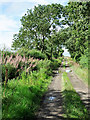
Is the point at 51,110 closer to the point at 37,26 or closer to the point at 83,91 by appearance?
the point at 83,91

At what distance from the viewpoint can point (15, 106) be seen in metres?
3.29

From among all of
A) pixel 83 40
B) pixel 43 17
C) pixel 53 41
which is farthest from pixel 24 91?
pixel 53 41

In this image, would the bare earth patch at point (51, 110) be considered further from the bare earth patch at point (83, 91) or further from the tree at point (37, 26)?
the tree at point (37, 26)

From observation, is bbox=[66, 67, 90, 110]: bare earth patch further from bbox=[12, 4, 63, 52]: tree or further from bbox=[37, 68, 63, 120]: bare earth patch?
bbox=[12, 4, 63, 52]: tree

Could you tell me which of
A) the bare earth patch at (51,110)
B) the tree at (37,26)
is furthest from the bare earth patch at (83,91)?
the tree at (37,26)

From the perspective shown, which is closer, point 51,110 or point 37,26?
point 51,110

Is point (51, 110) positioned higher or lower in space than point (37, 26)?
lower

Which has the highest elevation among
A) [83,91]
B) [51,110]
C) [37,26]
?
[37,26]

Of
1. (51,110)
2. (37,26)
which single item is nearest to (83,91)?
(51,110)

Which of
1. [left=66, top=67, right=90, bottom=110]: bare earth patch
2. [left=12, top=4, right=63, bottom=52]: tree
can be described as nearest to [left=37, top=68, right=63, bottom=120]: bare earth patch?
[left=66, top=67, right=90, bottom=110]: bare earth patch

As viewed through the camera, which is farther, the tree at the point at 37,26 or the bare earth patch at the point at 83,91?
the tree at the point at 37,26

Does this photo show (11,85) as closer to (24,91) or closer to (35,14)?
(24,91)

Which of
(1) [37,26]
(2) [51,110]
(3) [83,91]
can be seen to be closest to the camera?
(2) [51,110]

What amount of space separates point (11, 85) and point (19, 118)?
1836 mm
